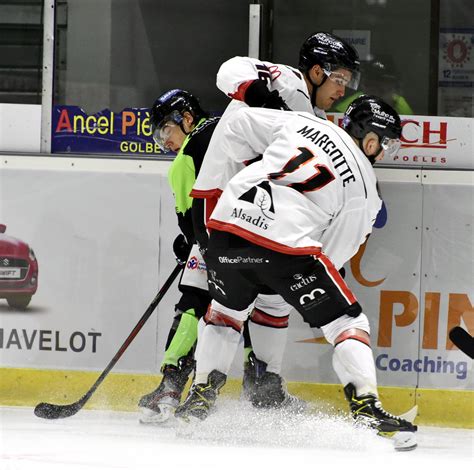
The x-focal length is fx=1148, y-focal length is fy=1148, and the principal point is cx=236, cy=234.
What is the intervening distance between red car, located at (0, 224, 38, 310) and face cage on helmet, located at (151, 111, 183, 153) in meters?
0.75

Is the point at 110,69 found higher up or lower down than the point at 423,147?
higher up

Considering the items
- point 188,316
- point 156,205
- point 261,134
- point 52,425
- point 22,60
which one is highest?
point 22,60

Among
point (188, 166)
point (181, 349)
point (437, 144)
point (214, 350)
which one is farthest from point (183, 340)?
point (437, 144)

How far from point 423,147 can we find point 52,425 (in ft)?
5.91

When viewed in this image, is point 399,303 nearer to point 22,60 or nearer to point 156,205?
point 156,205

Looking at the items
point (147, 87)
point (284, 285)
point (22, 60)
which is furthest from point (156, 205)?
point (284, 285)

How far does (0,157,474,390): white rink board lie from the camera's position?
4488 mm

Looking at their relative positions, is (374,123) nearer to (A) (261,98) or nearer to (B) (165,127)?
(A) (261,98)

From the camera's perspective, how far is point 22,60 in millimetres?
4766

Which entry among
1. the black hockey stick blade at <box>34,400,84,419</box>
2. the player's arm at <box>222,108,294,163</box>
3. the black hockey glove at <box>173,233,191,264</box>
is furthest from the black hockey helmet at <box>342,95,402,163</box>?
the black hockey stick blade at <box>34,400,84,419</box>

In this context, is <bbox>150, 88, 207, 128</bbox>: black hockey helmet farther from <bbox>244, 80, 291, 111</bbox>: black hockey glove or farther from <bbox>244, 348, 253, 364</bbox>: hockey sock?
<bbox>244, 348, 253, 364</bbox>: hockey sock

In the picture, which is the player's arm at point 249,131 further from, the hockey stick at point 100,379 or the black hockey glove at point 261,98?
the hockey stick at point 100,379

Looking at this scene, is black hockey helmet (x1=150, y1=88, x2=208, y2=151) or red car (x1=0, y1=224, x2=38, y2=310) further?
red car (x1=0, y1=224, x2=38, y2=310)

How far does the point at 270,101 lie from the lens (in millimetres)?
3865
